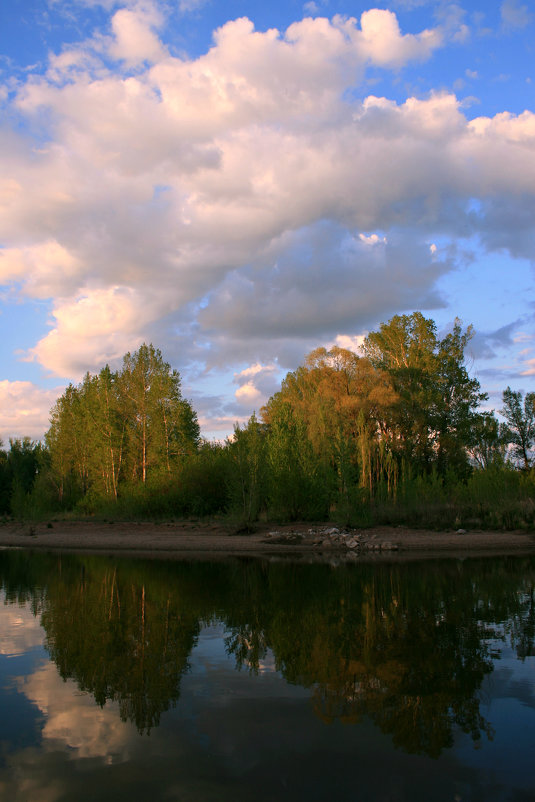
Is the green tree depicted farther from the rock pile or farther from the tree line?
the rock pile

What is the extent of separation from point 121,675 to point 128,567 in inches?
469

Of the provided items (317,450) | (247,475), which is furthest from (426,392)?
(247,475)

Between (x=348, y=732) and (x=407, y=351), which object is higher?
(x=407, y=351)

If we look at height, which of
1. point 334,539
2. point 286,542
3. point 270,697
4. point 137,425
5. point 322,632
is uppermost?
point 137,425

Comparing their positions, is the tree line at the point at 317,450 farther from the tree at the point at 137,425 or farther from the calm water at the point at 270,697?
the calm water at the point at 270,697

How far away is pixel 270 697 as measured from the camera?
5961 mm

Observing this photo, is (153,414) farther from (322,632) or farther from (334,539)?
(322,632)

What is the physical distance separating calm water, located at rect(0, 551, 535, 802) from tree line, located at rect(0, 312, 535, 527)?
16028 millimetres

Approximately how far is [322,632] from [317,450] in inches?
1072

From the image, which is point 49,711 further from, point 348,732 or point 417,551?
point 417,551

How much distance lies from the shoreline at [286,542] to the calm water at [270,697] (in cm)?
955

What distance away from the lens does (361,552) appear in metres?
21.5

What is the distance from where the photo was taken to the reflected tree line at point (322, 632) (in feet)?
18.7

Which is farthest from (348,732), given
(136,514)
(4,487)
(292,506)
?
(4,487)
